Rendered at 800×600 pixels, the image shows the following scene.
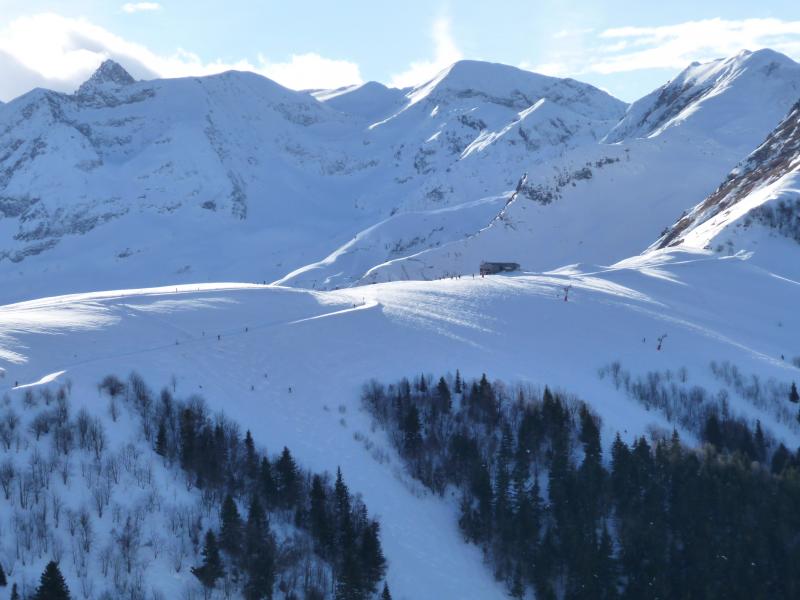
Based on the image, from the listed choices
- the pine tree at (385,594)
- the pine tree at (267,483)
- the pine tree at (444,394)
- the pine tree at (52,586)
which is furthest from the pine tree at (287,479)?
the pine tree at (52,586)

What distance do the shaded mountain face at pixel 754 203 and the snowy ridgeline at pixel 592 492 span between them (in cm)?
5836

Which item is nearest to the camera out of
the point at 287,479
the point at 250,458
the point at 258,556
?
the point at 258,556

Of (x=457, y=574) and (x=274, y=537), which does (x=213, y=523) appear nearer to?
(x=274, y=537)

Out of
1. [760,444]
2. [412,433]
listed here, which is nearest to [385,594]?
[412,433]

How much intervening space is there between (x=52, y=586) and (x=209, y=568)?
839 centimetres

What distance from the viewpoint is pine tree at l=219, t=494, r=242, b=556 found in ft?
166

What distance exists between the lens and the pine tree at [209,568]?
4847 cm

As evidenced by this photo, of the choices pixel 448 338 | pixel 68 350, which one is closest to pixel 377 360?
pixel 448 338

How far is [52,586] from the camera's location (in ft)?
141

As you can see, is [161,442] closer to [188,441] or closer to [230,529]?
[188,441]

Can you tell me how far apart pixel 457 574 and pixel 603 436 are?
1713 centimetres

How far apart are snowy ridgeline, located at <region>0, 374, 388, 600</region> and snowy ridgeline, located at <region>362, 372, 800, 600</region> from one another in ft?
29.1

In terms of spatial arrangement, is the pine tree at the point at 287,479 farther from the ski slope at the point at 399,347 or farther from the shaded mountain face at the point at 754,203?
the shaded mountain face at the point at 754,203

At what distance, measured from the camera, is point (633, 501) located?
60.4 metres
